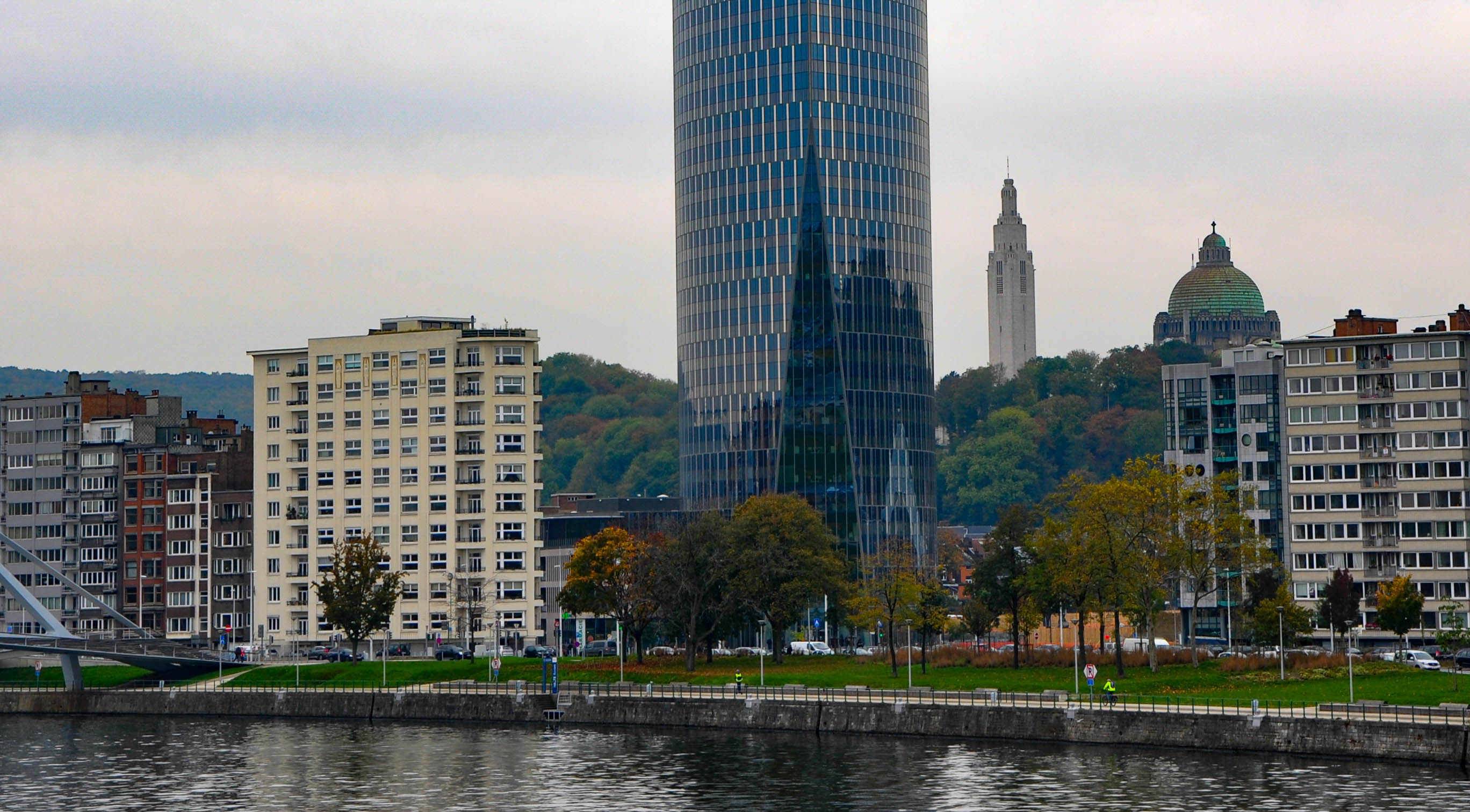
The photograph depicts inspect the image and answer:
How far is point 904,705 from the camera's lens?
434 ft

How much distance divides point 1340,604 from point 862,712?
5704 cm

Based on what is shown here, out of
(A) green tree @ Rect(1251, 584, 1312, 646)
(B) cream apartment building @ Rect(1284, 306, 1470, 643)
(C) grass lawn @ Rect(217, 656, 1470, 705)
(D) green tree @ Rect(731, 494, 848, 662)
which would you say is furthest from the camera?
(B) cream apartment building @ Rect(1284, 306, 1470, 643)

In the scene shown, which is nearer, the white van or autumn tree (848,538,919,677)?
autumn tree (848,538,919,677)

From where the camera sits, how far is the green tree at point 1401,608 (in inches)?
6629

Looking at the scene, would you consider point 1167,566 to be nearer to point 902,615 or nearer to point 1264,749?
point 902,615

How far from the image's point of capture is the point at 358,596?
180m

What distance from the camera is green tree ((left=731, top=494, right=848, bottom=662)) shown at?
165m

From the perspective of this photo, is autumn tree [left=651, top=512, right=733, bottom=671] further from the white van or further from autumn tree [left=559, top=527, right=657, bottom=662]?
the white van

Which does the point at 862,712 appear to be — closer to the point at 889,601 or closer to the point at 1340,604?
the point at 889,601

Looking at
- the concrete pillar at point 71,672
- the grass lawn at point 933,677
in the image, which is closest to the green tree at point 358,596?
the grass lawn at point 933,677

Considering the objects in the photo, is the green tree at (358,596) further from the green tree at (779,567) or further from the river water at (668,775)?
the river water at (668,775)

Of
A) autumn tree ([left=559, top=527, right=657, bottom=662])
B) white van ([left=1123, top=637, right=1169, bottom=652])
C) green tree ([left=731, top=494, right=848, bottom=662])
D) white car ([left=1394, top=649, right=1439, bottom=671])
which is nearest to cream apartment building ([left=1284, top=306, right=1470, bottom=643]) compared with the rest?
white van ([left=1123, top=637, right=1169, bottom=652])

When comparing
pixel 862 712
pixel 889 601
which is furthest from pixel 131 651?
pixel 862 712

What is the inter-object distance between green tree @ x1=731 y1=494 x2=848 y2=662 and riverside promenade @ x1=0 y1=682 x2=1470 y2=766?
16.5m
